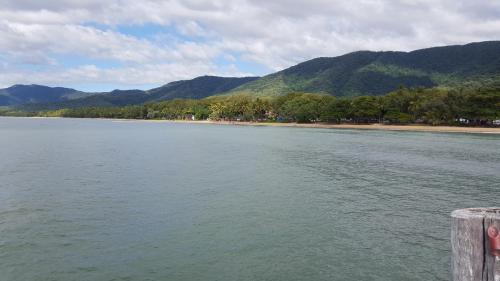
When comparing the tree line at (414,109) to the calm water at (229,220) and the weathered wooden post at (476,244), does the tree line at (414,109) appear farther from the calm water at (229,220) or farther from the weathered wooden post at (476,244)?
the weathered wooden post at (476,244)

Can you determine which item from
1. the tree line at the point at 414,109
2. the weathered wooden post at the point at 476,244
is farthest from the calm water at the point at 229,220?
the tree line at the point at 414,109

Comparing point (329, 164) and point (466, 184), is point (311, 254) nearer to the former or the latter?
point (466, 184)

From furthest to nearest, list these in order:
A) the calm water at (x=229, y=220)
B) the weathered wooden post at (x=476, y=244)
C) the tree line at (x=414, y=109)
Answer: the tree line at (x=414, y=109)
the calm water at (x=229, y=220)
the weathered wooden post at (x=476, y=244)

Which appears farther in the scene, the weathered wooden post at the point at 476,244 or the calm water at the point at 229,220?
the calm water at the point at 229,220

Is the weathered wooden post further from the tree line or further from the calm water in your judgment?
the tree line

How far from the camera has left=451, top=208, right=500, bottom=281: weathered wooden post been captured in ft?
15.9

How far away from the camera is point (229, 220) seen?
85.9ft

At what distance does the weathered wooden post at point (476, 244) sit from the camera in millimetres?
4852

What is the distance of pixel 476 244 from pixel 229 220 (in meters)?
21.9

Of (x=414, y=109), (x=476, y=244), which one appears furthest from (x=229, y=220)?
(x=414, y=109)

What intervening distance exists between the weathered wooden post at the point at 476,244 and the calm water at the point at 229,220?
13.2 meters

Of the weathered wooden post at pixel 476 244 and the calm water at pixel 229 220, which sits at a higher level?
the weathered wooden post at pixel 476 244

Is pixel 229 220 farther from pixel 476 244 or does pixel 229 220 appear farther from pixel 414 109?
pixel 414 109

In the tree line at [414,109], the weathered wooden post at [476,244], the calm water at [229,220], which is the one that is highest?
the tree line at [414,109]
